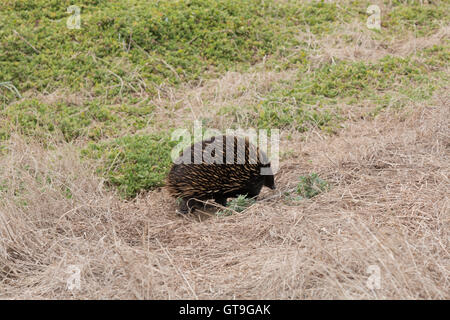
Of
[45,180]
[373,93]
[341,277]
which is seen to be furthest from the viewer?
[373,93]

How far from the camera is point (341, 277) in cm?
350

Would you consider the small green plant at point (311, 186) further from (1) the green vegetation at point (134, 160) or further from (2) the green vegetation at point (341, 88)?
(2) the green vegetation at point (341, 88)

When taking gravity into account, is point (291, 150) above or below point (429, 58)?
below

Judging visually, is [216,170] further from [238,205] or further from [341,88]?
[341,88]

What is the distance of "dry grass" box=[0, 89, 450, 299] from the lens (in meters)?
3.52

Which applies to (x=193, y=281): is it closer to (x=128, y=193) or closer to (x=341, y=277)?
(x=341, y=277)

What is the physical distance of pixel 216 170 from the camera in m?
5.28

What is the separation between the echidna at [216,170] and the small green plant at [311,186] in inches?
17.2

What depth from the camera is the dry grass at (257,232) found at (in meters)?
3.52

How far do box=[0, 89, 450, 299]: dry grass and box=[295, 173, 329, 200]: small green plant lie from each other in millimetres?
124

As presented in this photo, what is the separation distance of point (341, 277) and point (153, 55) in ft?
18.5

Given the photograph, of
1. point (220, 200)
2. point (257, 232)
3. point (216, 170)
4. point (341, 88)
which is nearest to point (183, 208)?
point (220, 200)

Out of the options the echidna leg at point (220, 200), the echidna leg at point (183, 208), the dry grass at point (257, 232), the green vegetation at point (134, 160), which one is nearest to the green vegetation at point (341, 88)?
the dry grass at point (257, 232)
